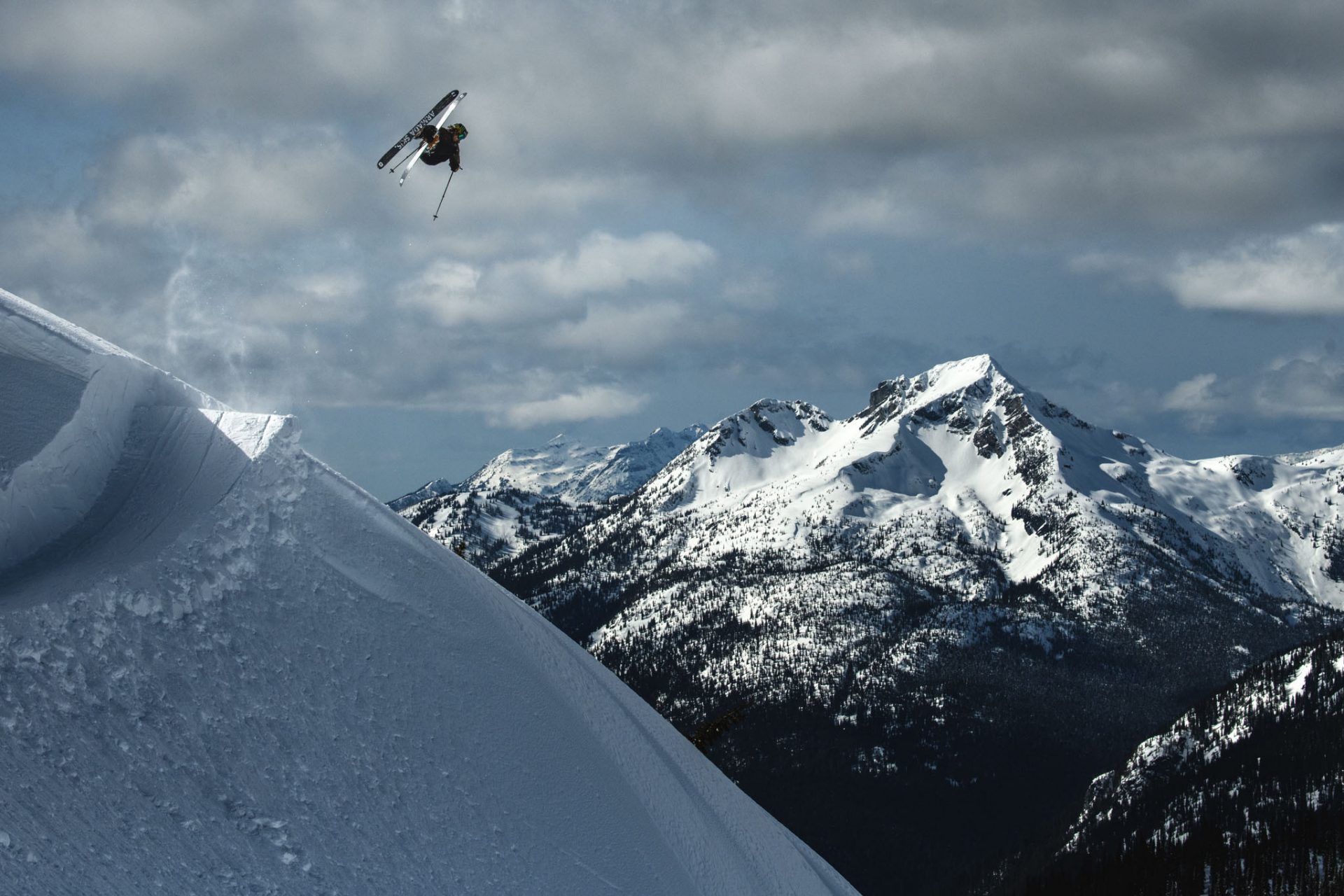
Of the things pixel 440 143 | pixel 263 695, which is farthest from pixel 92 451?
pixel 440 143

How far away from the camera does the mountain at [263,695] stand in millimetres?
23844

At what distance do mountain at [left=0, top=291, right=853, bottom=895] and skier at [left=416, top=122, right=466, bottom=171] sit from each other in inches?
968

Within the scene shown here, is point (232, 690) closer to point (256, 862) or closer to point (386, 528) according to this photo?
point (256, 862)

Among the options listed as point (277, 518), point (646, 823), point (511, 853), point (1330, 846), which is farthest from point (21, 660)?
point (1330, 846)

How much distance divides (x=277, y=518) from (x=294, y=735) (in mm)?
7837

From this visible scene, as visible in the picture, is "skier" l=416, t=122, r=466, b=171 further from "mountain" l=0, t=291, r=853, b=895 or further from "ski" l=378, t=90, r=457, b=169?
"mountain" l=0, t=291, r=853, b=895

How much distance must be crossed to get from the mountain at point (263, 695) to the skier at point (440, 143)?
24600 millimetres

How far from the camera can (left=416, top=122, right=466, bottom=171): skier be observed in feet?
189

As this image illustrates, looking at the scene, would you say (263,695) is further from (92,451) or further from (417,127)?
(417,127)

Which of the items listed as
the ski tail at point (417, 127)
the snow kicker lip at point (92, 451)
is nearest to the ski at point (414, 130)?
the ski tail at point (417, 127)

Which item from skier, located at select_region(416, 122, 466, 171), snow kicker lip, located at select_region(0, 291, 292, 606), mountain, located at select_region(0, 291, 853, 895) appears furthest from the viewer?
skier, located at select_region(416, 122, 466, 171)

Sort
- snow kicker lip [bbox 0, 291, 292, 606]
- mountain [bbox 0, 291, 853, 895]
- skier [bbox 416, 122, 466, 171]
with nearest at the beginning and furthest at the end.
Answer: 1. mountain [bbox 0, 291, 853, 895]
2. snow kicker lip [bbox 0, 291, 292, 606]
3. skier [bbox 416, 122, 466, 171]

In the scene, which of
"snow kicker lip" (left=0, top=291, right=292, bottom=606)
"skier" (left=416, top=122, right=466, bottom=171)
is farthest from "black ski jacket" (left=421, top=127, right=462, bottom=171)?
"snow kicker lip" (left=0, top=291, right=292, bottom=606)

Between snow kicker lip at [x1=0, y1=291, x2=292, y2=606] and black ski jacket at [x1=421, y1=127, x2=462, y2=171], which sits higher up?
black ski jacket at [x1=421, y1=127, x2=462, y2=171]
